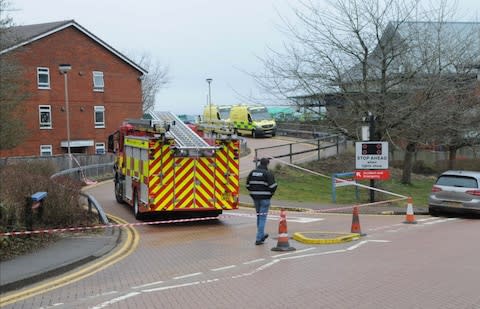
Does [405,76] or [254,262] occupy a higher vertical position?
[405,76]

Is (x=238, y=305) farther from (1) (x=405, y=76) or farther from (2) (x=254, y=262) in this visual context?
(1) (x=405, y=76)

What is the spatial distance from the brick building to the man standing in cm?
3295

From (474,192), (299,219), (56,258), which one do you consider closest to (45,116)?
(299,219)

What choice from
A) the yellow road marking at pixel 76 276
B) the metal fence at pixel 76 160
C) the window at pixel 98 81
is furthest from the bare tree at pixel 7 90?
the window at pixel 98 81

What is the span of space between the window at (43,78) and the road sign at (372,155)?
29454 mm

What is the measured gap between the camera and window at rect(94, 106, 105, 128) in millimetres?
47188

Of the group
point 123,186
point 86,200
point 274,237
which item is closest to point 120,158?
point 123,186

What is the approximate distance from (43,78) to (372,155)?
98.8 ft

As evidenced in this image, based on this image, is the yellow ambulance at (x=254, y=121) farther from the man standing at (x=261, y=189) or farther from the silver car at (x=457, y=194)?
the man standing at (x=261, y=189)

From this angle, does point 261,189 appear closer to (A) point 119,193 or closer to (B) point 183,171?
(B) point 183,171

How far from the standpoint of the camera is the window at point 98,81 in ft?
153

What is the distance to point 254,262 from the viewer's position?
9.96 meters

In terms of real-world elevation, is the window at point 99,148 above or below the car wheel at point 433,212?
above

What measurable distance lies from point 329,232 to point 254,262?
159 inches
